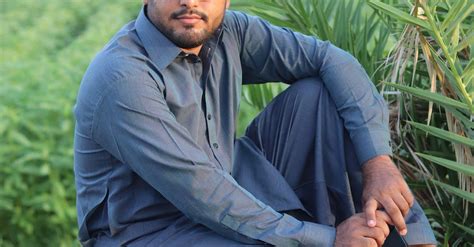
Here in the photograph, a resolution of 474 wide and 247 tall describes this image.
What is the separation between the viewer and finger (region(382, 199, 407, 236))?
287 cm

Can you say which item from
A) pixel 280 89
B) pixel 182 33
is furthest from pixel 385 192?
pixel 280 89

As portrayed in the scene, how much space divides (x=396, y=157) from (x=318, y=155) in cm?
46

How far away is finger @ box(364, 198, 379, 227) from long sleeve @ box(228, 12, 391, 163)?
0.20m

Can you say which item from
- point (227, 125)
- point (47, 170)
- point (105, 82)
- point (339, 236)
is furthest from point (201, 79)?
point (47, 170)

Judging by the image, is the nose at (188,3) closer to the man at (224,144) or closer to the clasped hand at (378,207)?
the man at (224,144)

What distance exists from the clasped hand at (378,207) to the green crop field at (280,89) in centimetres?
11

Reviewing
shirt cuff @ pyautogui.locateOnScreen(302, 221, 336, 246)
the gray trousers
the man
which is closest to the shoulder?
the man

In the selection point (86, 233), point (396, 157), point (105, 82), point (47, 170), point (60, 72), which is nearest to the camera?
point (105, 82)

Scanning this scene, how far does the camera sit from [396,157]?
3475 millimetres

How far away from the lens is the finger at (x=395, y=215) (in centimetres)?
287

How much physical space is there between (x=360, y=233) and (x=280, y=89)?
136cm

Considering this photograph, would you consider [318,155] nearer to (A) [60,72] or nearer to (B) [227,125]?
(B) [227,125]

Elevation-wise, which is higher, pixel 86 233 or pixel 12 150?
pixel 86 233

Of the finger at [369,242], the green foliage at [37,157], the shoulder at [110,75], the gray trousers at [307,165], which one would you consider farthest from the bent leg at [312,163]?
the green foliage at [37,157]
